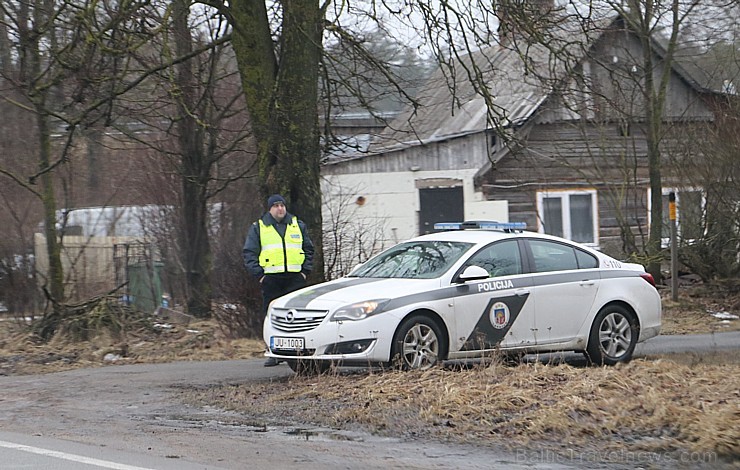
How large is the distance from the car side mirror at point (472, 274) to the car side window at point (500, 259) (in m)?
0.24

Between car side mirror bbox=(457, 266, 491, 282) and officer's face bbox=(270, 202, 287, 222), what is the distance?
277 centimetres

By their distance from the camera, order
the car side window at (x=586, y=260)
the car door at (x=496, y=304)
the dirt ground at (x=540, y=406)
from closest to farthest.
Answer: the dirt ground at (x=540, y=406)
the car door at (x=496, y=304)
the car side window at (x=586, y=260)

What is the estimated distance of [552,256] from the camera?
11555 mm

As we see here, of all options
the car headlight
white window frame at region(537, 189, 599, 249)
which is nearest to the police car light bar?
the car headlight

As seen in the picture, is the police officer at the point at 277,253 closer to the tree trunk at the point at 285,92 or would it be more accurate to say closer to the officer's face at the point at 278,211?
the officer's face at the point at 278,211

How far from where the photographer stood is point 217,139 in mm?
18453

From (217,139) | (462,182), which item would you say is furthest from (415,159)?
(217,139)

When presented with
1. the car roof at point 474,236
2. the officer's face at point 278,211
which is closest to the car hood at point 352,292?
the car roof at point 474,236

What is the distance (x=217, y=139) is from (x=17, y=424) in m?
10.2

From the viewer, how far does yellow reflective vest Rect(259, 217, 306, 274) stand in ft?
40.6

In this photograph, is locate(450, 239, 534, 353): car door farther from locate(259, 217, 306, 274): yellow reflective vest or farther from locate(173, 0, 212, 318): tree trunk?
locate(173, 0, 212, 318): tree trunk

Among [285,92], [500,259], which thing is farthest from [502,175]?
[500,259]

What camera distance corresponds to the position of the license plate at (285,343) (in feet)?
33.8

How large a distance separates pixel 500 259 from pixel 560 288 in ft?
2.49
